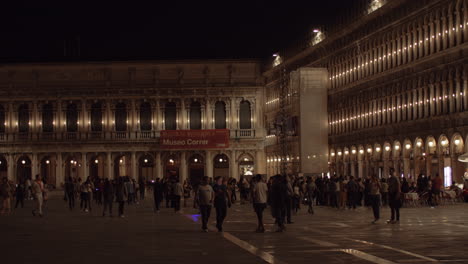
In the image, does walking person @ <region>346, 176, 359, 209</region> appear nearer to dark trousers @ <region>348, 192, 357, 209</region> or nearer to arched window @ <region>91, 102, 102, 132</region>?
dark trousers @ <region>348, 192, 357, 209</region>

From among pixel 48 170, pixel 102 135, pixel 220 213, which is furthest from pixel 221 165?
pixel 220 213

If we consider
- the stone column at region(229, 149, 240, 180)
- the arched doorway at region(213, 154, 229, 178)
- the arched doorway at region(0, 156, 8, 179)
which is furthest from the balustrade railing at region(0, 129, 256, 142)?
the arched doorway at region(213, 154, 229, 178)

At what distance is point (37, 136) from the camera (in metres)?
96.1

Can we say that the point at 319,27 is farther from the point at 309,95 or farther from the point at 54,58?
the point at 54,58

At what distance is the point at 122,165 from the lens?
99.4 m

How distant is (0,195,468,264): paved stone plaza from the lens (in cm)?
1964

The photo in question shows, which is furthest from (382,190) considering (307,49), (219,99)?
(219,99)

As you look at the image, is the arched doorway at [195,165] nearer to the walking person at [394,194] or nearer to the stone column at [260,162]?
the stone column at [260,162]

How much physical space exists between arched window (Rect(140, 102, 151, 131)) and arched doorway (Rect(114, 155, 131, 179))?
387 cm

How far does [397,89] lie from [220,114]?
1562 inches

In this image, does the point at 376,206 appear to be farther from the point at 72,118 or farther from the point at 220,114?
the point at 72,118

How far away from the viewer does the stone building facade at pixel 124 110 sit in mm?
96000

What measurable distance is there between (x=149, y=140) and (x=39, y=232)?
67416 millimetres

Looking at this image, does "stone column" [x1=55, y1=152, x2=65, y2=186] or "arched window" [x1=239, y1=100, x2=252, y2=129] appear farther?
"stone column" [x1=55, y1=152, x2=65, y2=186]
